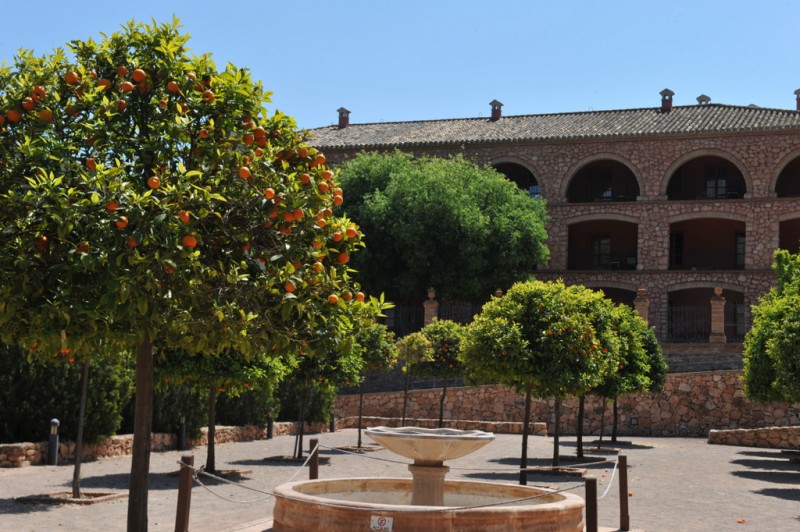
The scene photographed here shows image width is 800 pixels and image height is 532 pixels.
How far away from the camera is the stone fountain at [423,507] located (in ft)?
27.3

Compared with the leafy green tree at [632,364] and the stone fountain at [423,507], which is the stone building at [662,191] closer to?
the leafy green tree at [632,364]

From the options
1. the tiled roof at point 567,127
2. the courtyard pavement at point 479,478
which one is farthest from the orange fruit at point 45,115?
the tiled roof at point 567,127

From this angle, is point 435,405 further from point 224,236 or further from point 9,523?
point 224,236

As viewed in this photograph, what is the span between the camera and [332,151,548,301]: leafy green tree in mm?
40094

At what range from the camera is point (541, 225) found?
136 ft

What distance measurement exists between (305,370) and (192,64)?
13955 millimetres

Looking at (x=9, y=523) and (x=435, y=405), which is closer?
(x=9, y=523)

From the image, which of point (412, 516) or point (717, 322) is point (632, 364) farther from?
point (412, 516)

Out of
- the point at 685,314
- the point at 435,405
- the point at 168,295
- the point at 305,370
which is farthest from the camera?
the point at 685,314

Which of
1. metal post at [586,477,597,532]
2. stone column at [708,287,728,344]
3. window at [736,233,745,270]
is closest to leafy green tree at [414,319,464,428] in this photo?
stone column at [708,287,728,344]

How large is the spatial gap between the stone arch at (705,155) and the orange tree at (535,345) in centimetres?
2591

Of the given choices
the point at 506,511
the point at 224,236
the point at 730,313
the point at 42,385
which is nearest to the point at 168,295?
the point at 224,236

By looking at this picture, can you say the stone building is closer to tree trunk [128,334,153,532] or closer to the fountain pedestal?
the fountain pedestal

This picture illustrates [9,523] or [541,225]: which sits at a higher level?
[541,225]
